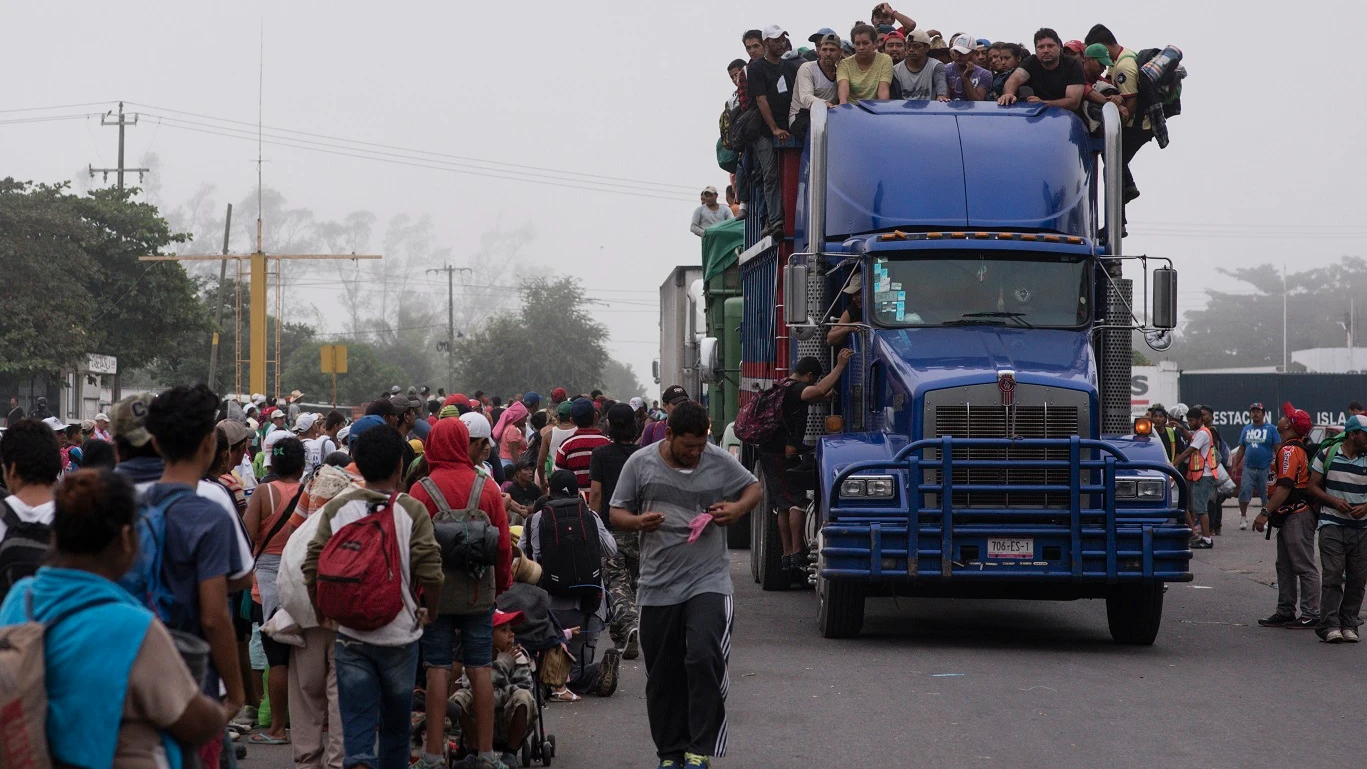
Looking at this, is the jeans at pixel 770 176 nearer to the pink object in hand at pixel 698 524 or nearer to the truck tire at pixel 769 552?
the truck tire at pixel 769 552

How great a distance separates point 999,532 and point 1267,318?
166 metres

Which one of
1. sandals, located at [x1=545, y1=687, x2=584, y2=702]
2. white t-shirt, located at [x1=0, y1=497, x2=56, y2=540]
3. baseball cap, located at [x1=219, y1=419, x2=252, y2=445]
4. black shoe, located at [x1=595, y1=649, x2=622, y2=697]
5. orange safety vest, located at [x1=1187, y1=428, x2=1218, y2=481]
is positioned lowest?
sandals, located at [x1=545, y1=687, x2=584, y2=702]

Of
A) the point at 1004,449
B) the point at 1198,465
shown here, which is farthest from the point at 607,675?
the point at 1198,465

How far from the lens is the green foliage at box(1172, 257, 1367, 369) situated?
15000 centimetres

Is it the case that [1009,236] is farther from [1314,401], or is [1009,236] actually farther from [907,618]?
[1314,401]

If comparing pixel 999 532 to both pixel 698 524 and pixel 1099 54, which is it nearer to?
pixel 698 524

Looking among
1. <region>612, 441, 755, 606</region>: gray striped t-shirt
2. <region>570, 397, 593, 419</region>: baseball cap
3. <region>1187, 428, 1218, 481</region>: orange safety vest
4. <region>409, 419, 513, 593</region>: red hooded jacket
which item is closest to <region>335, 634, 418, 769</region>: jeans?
<region>409, 419, 513, 593</region>: red hooded jacket

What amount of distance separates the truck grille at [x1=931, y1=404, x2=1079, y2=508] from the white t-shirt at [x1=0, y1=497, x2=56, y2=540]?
672cm

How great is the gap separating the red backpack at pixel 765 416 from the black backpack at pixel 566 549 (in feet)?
13.0

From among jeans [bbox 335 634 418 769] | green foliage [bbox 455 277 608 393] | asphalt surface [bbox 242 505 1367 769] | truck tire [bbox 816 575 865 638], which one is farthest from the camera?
green foliage [bbox 455 277 608 393]

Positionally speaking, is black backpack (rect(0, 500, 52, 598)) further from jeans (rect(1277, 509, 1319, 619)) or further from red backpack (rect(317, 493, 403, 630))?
jeans (rect(1277, 509, 1319, 619))

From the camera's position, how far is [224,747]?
4566 mm

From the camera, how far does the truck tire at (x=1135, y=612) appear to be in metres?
11.4

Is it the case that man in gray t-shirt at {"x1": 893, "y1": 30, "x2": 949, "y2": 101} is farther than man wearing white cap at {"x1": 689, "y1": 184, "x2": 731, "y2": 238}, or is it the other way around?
man wearing white cap at {"x1": 689, "y1": 184, "x2": 731, "y2": 238}
